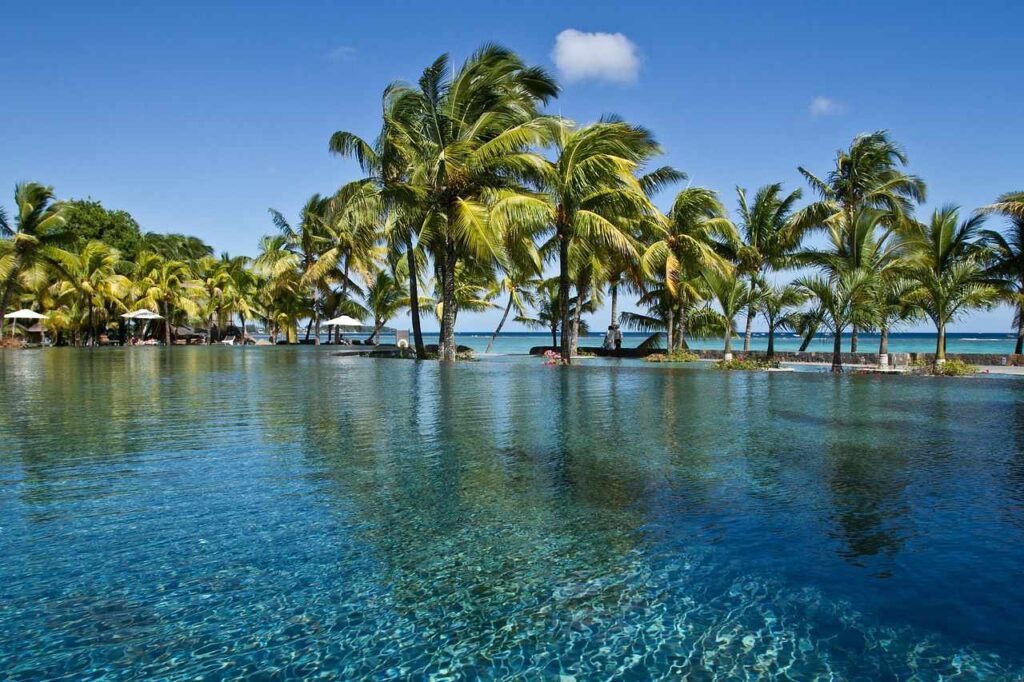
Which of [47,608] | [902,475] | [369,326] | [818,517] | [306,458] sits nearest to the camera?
[47,608]

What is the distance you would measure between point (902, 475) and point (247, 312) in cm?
4873

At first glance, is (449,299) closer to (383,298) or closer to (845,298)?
(845,298)

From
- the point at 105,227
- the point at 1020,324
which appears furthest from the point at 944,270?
the point at 105,227

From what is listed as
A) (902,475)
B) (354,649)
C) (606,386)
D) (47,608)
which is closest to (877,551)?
(902,475)

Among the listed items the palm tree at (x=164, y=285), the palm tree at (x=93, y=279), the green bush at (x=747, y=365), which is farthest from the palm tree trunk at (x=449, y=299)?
the palm tree at (x=164, y=285)

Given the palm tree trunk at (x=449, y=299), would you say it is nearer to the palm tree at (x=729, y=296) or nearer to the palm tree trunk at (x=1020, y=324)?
the palm tree at (x=729, y=296)

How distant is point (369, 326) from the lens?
1898 inches

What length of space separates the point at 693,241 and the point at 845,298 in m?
8.94

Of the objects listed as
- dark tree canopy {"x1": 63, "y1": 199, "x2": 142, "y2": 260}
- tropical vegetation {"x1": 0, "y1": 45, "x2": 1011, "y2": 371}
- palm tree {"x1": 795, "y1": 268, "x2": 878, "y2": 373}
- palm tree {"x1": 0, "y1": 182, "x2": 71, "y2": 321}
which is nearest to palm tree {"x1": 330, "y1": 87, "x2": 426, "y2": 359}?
tropical vegetation {"x1": 0, "y1": 45, "x2": 1011, "y2": 371}

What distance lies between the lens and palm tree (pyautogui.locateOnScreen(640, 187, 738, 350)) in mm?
27859

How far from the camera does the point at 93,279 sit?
127 ft

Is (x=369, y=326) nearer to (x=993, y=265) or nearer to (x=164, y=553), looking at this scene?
(x=993, y=265)

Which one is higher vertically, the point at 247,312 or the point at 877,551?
the point at 247,312

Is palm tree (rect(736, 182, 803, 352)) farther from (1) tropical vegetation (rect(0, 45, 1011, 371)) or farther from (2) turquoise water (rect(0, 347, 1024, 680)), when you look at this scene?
(2) turquoise water (rect(0, 347, 1024, 680))
